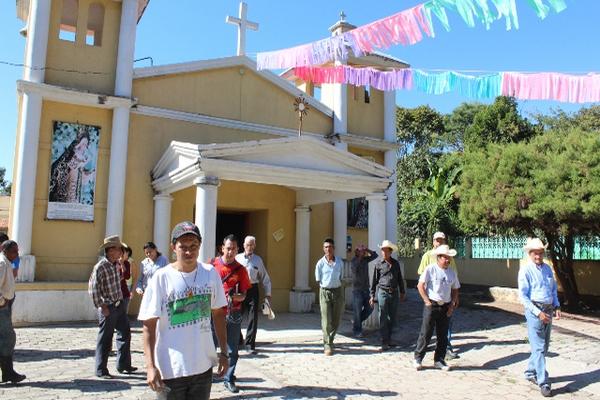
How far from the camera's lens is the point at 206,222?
8453 millimetres

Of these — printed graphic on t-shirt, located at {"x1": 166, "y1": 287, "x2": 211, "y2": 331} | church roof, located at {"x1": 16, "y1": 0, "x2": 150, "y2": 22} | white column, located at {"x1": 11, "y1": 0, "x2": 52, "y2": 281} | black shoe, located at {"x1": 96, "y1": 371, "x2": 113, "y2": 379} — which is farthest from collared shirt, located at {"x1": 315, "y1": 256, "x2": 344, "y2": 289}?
church roof, located at {"x1": 16, "y1": 0, "x2": 150, "y2": 22}

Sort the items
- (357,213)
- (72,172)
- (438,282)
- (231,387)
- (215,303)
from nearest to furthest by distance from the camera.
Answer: (215,303)
(231,387)
(438,282)
(72,172)
(357,213)

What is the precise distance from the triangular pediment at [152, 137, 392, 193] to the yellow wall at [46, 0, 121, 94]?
2311 millimetres

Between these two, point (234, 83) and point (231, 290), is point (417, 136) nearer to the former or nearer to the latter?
point (234, 83)

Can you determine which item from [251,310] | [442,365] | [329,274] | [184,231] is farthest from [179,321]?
[329,274]

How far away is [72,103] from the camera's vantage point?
34.3 ft

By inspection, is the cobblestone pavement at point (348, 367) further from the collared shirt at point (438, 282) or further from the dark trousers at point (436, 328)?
the collared shirt at point (438, 282)

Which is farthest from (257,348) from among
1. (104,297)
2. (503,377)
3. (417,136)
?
(417,136)

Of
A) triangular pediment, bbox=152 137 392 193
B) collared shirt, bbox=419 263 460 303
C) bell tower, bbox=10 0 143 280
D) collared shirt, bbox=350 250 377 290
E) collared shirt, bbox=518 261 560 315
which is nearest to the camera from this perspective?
collared shirt, bbox=518 261 560 315

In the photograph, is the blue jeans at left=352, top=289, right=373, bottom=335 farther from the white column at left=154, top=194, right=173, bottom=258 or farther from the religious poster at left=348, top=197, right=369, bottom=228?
the religious poster at left=348, top=197, right=369, bottom=228

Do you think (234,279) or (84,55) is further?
(84,55)

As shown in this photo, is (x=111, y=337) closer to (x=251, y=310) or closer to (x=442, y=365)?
(x=251, y=310)

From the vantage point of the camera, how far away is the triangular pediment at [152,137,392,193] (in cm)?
859

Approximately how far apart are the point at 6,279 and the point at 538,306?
245 inches
